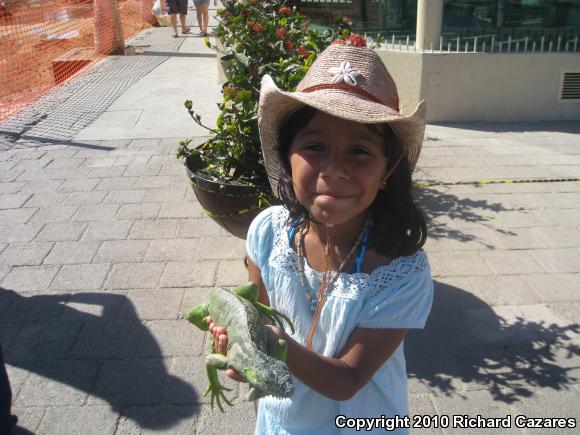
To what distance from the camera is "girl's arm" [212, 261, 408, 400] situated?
1.34 meters

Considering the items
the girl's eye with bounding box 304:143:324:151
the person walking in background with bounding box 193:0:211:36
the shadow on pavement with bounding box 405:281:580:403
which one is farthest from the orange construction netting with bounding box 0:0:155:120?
the girl's eye with bounding box 304:143:324:151

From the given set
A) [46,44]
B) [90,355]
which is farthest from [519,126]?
[46,44]

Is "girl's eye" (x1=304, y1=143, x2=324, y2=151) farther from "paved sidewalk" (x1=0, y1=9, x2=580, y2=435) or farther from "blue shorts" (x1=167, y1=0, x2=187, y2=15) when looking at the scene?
"blue shorts" (x1=167, y1=0, x2=187, y2=15)

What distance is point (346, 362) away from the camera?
1.42 meters

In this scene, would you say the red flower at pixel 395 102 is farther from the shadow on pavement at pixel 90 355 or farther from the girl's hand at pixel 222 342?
the shadow on pavement at pixel 90 355

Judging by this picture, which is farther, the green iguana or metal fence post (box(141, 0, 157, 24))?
metal fence post (box(141, 0, 157, 24))

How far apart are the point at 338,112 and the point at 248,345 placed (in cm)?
59

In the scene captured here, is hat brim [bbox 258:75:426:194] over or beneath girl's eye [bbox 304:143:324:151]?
over

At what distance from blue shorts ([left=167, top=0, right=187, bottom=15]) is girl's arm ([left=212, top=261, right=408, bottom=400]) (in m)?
14.3

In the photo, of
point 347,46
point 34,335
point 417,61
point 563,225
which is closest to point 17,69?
point 417,61

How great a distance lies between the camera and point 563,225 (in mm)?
4305

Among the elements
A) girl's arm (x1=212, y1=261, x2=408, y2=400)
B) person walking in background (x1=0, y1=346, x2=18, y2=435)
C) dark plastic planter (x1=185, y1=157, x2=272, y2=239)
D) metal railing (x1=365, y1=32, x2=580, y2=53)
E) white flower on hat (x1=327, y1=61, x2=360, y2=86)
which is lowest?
person walking in background (x1=0, y1=346, x2=18, y2=435)

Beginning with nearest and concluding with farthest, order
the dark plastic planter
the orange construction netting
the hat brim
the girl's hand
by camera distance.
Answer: the girl's hand < the hat brim < the dark plastic planter < the orange construction netting

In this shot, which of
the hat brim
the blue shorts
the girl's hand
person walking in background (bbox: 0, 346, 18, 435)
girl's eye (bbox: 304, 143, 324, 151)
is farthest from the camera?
the blue shorts
